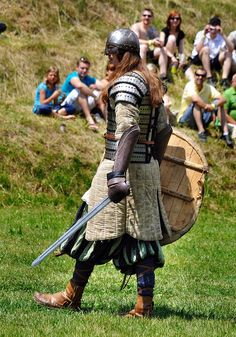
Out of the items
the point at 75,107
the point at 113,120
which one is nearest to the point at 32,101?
the point at 75,107

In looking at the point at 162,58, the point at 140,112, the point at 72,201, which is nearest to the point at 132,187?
the point at 140,112

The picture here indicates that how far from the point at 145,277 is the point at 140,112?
1.13 metres

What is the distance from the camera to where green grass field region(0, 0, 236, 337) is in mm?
6348

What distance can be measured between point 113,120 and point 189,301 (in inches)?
79.4

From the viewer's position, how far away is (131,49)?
6383 millimetres

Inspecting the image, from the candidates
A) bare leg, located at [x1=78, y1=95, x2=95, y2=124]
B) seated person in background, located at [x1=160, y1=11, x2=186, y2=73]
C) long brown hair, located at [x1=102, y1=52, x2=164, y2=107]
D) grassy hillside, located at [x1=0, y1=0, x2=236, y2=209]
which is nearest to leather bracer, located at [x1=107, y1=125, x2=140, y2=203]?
long brown hair, located at [x1=102, y1=52, x2=164, y2=107]

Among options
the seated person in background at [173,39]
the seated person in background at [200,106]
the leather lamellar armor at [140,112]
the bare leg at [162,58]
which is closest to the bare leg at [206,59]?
the seated person in background at [173,39]

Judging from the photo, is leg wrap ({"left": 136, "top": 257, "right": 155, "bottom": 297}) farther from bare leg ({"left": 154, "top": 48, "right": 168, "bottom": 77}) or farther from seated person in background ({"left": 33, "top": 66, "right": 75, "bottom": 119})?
bare leg ({"left": 154, "top": 48, "right": 168, "bottom": 77})

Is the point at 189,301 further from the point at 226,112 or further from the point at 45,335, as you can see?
the point at 226,112

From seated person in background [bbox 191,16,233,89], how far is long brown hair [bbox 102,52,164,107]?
11.2m

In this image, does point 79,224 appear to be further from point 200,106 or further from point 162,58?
point 162,58

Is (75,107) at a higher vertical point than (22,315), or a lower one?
lower

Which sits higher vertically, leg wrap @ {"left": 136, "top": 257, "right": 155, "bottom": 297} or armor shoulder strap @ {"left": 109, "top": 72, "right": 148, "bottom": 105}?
armor shoulder strap @ {"left": 109, "top": 72, "right": 148, "bottom": 105}

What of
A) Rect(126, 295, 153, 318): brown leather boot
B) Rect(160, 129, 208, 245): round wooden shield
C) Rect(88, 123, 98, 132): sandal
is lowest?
Rect(88, 123, 98, 132): sandal
